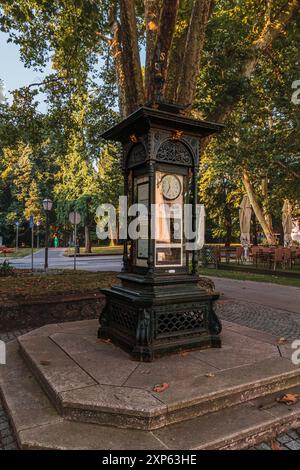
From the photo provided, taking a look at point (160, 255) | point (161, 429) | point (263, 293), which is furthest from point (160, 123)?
point (263, 293)

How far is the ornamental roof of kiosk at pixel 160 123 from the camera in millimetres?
4672

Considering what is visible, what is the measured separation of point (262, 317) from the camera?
27.5 feet

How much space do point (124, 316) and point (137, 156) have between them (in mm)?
2508

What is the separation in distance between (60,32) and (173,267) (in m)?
11.3

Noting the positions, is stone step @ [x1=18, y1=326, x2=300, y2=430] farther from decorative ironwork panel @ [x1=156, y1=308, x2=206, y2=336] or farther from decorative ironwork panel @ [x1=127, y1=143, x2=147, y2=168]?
decorative ironwork panel @ [x1=127, y1=143, x2=147, y2=168]

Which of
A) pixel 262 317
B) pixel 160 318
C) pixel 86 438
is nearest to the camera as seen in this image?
pixel 86 438

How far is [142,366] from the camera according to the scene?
431 cm

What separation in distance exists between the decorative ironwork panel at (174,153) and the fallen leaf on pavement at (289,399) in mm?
Result: 3442

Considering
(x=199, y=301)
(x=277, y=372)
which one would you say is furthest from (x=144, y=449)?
(x=199, y=301)

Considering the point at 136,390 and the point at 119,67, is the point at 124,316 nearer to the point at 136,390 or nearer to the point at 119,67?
the point at 136,390

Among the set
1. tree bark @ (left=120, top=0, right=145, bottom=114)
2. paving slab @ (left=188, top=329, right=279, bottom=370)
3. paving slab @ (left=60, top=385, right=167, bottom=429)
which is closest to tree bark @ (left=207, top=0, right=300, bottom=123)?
tree bark @ (left=120, top=0, right=145, bottom=114)

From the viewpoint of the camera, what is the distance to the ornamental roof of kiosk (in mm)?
4672

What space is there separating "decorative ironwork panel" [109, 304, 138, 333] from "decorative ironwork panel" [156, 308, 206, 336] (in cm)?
36

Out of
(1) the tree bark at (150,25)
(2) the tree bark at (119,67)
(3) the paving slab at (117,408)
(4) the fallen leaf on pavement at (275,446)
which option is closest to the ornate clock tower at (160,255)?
(3) the paving slab at (117,408)
